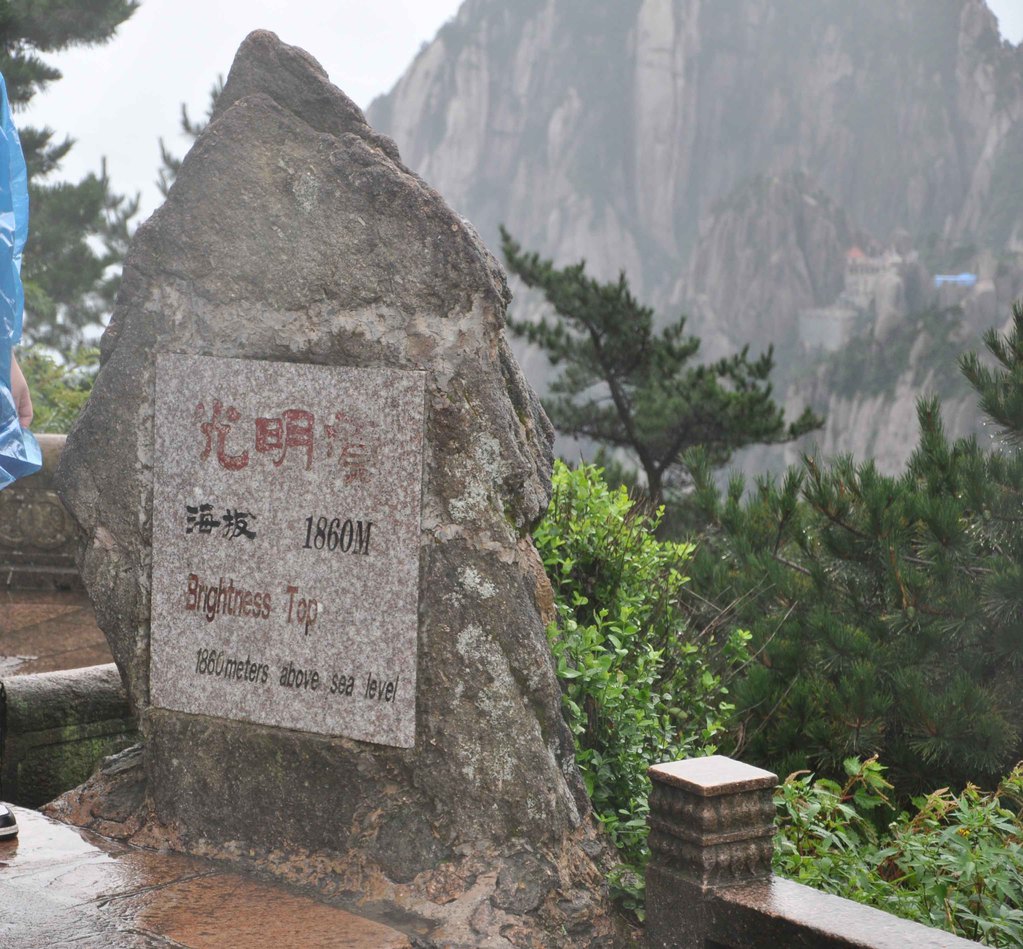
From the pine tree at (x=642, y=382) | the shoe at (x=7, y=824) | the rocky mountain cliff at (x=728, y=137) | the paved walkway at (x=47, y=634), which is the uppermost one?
the rocky mountain cliff at (x=728, y=137)

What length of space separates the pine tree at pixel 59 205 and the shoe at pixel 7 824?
8.21m

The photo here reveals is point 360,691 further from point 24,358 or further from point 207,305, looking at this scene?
point 24,358

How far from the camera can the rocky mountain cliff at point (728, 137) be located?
244ft

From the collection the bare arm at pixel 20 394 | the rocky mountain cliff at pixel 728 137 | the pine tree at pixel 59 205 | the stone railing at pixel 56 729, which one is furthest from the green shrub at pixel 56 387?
the rocky mountain cliff at pixel 728 137

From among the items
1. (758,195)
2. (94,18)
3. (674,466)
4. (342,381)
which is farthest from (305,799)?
(758,195)

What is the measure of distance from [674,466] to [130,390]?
463 inches

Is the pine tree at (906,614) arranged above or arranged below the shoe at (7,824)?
above

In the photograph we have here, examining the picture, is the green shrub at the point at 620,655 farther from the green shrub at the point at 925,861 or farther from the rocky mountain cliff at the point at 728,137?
the rocky mountain cliff at the point at 728,137

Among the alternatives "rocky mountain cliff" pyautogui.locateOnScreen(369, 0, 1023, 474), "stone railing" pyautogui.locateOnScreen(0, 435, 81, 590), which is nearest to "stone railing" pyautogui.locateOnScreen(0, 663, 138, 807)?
"stone railing" pyautogui.locateOnScreen(0, 435, 81, 590)

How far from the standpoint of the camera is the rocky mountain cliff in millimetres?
74500

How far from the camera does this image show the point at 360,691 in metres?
2.88

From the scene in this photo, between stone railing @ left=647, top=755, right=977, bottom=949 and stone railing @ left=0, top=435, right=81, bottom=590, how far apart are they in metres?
4.26

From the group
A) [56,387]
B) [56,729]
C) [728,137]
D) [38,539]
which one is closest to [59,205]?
[56,387]

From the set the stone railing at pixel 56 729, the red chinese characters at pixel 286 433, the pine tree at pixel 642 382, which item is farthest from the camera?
the pine tree at pixel 642 382
